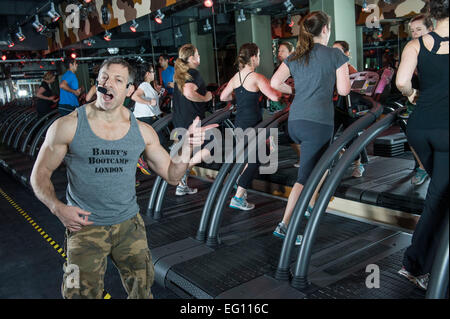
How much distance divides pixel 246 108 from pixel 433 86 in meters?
1.83

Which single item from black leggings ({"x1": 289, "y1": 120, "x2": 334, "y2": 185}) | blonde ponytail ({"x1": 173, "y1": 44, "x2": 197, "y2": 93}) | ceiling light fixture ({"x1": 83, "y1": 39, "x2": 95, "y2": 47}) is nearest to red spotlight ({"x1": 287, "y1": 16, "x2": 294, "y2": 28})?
blonde ponytail ({"x1": 173, "y1": 44, "x2": 197, "y2": 93})

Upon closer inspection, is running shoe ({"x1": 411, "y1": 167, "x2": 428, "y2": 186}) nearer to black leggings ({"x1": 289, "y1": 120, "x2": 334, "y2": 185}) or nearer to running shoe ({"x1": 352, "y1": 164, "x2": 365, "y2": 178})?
running shoe ({"x1": 352, "y1": 164, "x2": 365, "y2": 178})

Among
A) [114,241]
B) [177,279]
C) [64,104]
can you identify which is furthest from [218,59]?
[114,241]

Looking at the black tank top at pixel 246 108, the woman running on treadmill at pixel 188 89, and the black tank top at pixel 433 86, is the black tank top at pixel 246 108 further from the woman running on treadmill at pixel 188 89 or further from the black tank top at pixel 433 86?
the black tank top at pixel 433 86

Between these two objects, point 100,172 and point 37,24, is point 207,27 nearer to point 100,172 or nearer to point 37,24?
point 37,24

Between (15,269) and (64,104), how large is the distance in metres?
4.10

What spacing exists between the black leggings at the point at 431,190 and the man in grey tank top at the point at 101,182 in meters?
1.02

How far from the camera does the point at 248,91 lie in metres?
3.35

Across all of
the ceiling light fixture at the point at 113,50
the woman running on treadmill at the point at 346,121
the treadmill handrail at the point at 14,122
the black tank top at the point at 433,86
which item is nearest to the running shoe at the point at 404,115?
the black tank top at the point at 433,86

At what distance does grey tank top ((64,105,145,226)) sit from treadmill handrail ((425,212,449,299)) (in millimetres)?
1318

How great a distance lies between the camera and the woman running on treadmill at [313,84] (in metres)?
2.55

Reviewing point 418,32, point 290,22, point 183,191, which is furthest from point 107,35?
point 418,32

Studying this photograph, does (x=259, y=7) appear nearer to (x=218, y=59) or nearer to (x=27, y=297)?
(x=218, y=59)

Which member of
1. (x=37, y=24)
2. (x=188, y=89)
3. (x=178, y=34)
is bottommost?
(x=188, y=89)
